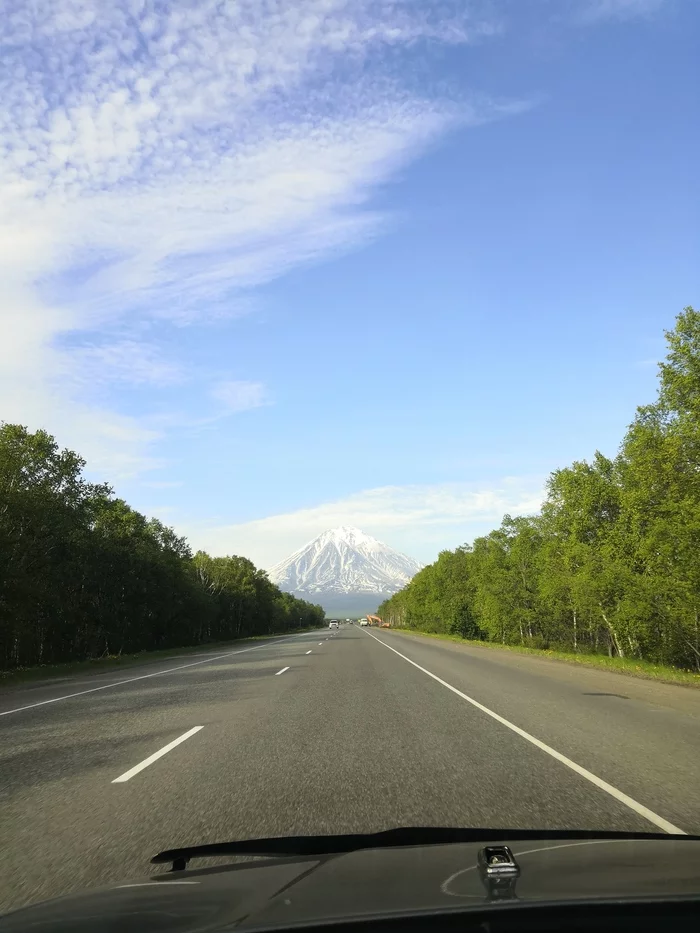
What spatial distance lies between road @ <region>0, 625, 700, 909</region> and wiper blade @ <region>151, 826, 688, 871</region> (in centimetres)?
35

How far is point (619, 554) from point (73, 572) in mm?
34131

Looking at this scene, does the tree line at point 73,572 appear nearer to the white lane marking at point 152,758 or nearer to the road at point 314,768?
the road at point 314,768

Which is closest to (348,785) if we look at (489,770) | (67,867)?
(489,770)

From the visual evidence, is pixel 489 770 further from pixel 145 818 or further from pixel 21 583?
pixel 21 583

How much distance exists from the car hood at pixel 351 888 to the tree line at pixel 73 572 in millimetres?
29121

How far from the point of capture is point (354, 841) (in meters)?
4.24

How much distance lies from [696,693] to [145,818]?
13.3 m

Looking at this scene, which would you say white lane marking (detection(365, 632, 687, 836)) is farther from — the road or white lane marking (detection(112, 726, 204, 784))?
white lane marking (detection(112, 726, 204, 784))

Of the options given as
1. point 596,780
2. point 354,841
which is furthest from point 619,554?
point 354,841

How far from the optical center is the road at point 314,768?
4902 millimetres

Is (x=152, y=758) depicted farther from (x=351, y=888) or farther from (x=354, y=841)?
(x=351, y=888)

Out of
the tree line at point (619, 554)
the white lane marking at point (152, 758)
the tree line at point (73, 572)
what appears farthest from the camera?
the tree line at point (73, 572)

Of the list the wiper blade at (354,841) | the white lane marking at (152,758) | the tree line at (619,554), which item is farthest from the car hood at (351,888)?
the tree line at (619,554)

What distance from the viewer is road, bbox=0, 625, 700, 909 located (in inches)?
193
